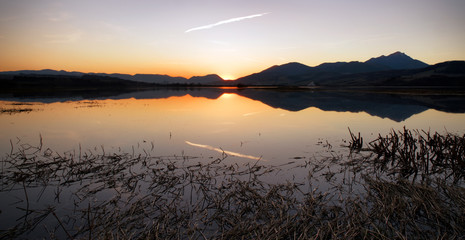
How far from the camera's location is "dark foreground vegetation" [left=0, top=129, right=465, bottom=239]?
685 centimetres

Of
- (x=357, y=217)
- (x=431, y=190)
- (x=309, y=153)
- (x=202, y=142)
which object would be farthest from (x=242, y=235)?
(x=202, y=142)

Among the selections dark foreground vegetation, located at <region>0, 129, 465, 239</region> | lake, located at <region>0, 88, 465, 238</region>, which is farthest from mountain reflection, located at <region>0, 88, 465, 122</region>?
dark foreground vegetation, located at <region>0, 129, 465, 239</region>

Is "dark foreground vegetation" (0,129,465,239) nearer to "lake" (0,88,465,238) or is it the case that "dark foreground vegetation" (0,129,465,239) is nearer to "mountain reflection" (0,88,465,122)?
"lake" (0,88,465,238)

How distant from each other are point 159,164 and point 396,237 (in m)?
10.6

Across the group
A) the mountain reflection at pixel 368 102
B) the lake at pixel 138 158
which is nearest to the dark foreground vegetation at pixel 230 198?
the lake at pixel 138 158

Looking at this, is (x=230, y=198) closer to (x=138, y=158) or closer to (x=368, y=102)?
(x=138, y=158)

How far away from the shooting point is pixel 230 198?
897 cm

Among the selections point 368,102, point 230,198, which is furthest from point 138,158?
point 368,102

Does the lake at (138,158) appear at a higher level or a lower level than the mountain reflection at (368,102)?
lower

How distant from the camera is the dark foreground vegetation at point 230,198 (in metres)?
6.85

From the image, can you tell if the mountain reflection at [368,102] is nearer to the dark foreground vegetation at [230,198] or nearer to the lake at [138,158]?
the lake at [138,158]

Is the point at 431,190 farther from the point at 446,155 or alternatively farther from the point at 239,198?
the point at 239,198

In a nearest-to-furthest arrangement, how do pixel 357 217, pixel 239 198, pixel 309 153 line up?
pixel 357 217 → pixel 239 198 → pixel 309 153

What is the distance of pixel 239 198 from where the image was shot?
29.0ft
